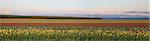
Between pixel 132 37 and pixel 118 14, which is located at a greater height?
pixel 118 14

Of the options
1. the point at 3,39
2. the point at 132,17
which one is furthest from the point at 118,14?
the point at 3,39

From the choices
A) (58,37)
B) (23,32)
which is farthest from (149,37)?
(23,32)

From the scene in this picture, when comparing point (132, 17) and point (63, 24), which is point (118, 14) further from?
point (63, 24)

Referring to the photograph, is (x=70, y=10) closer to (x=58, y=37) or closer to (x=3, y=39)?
(x=58, y=37)

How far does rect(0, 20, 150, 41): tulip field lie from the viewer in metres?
1.98

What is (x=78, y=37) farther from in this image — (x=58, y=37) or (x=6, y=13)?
(x=6, y=13)

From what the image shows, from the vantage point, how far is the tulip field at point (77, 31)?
1.98 m

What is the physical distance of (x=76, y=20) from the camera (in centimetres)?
198

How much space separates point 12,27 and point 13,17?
65 mm

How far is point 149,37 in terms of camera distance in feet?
6.48

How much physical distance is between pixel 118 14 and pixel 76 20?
0.89 ft

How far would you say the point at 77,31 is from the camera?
1991 millimetres

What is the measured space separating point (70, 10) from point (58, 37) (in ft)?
0.62

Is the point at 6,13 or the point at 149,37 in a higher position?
the point at 6,13
